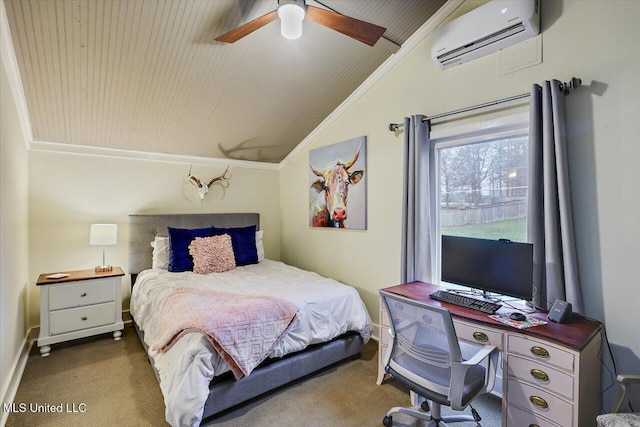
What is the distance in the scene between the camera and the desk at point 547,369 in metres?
1.49

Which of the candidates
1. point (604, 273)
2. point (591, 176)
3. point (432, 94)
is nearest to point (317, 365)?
point (604, 273)

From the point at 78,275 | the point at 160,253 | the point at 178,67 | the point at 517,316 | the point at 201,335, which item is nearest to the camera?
the point at 517,316

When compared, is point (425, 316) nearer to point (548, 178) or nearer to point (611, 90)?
point (548, 178)

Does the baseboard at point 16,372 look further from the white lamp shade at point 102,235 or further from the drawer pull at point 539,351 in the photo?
the drawer pull at point 539,351

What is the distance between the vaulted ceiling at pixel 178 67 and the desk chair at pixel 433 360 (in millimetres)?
2260

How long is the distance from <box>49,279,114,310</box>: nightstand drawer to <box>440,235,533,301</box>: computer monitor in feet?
10.7

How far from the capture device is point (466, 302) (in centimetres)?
208

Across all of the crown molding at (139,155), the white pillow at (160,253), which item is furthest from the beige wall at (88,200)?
the white pillow at (160,253)

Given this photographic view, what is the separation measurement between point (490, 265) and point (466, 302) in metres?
0.33

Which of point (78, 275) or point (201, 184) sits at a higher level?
point (201, 184)

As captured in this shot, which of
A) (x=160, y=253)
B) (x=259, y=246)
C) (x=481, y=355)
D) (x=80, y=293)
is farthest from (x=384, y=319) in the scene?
(x=80, y=293)

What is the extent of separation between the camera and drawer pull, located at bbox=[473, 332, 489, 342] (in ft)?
5.92

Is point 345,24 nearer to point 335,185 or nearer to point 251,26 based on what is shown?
point 251,26

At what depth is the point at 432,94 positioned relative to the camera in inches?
107
